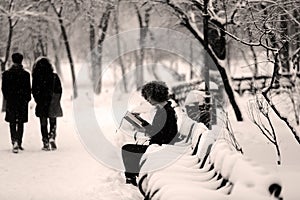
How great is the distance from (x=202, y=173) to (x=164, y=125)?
1653mm

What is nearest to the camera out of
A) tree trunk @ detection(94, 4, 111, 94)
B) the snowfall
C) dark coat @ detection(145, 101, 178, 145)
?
the snowfall

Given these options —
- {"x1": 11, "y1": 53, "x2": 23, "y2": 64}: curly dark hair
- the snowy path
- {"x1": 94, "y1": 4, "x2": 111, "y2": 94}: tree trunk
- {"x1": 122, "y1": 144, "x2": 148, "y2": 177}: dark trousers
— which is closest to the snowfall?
the snowy path

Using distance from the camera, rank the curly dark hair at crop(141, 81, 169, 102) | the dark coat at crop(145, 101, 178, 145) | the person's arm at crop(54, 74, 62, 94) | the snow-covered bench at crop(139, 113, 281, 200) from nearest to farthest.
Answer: the snow-covered bench at crop(139, 113, 281, 200) → the dark coat at crop(145, 101, 178, 145) → the curly dark hair at crop(141, 81, 169, 102) → the person's arm at crop(54, 74, 62, 94)

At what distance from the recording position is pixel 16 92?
30.2 ft

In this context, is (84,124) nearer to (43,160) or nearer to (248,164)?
(43,160)

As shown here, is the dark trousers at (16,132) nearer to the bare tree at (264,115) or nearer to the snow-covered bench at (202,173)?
the snow-covered bench at (202,173)

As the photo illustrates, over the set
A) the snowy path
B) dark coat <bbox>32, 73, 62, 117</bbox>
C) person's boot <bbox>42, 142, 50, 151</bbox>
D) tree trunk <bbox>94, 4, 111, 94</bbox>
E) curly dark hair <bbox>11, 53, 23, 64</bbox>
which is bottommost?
the snowy path

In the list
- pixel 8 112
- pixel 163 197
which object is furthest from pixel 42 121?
pixel 163 197

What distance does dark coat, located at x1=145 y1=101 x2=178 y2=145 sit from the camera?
6945 millimetres

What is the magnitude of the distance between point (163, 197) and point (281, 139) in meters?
6.98

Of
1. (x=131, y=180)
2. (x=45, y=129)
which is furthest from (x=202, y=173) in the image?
(x=45, y=129)

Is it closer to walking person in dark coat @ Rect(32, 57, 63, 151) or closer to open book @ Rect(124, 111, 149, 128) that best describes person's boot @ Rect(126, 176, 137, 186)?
open book @ Rect(124, 111, 149, 128)

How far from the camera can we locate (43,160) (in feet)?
28.3

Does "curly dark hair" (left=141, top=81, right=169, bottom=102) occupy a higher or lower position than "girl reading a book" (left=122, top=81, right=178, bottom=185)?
higher
